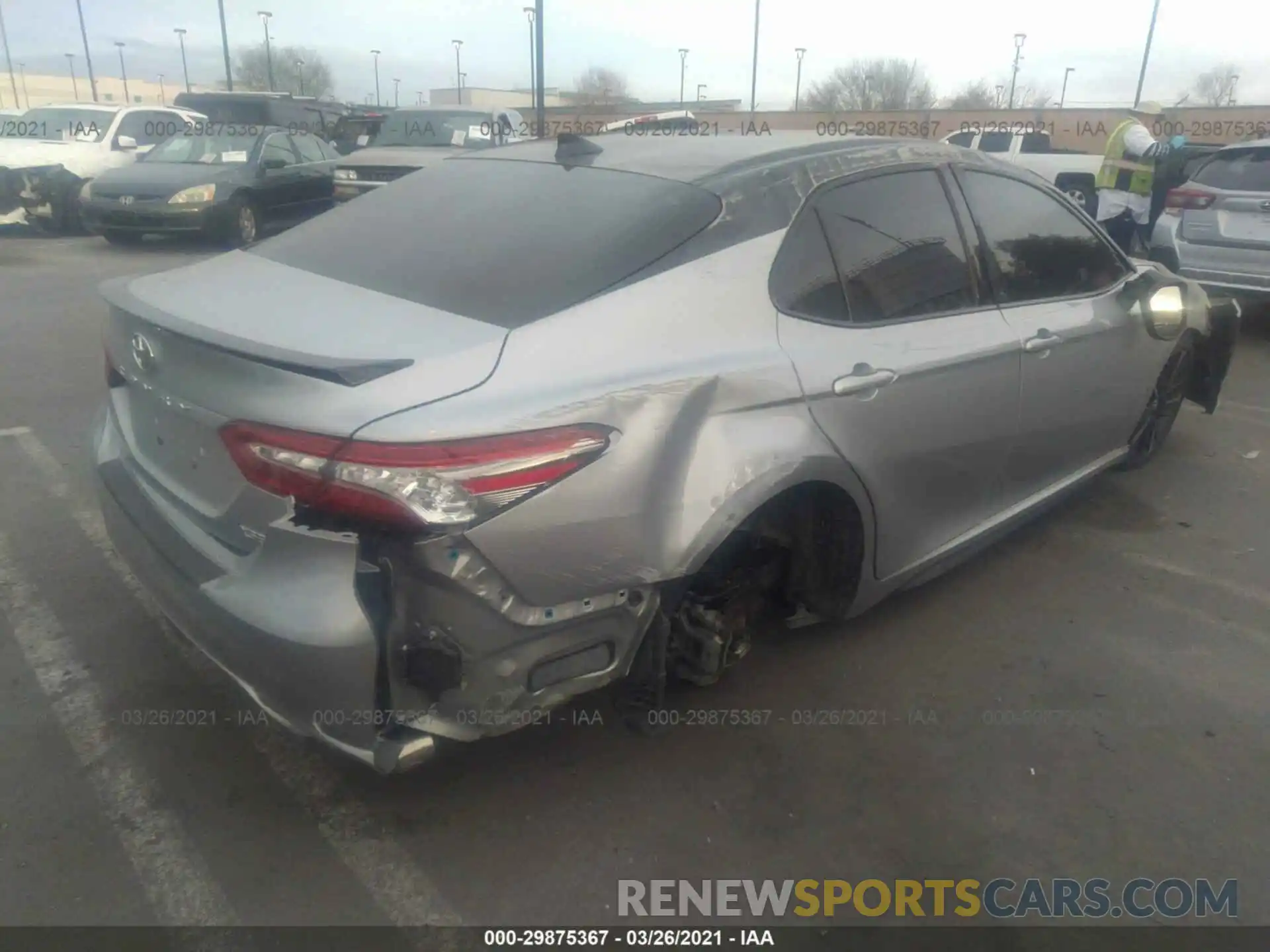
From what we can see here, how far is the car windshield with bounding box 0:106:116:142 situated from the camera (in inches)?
521

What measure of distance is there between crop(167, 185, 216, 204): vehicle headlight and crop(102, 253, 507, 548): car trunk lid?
9325 mm

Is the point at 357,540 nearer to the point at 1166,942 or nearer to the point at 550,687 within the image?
the point at 550,687

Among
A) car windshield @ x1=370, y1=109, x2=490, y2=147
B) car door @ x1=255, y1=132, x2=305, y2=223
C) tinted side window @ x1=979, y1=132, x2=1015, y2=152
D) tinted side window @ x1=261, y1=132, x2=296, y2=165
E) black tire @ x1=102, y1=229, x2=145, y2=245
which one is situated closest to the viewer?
black tire @ x1=102, y1=229, x2=145, y2=245

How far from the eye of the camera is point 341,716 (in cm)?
201

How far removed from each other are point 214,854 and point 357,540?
3.16 feet

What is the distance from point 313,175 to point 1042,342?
1146 cm

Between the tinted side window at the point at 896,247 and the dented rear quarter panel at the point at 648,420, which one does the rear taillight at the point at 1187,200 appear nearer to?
the tinted side window at the point at 896,247

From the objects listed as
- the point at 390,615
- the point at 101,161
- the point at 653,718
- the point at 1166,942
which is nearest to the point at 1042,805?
the point at 1166,942

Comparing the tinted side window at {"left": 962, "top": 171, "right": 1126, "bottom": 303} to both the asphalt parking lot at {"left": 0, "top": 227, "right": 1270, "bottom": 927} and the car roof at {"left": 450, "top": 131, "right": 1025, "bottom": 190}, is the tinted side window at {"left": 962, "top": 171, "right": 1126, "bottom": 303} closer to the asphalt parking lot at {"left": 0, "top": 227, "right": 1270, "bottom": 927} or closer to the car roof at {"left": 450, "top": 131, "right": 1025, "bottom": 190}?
the car roof at {"left": 450, "top": 131, "right": 1025, "bottom": 190}

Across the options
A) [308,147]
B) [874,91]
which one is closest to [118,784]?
[308,147]

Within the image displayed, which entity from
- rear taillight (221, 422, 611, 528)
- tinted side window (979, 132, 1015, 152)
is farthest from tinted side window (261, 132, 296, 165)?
tinted side window (979, 132, 1015, 152)

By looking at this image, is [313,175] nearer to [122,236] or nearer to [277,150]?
[277,150]

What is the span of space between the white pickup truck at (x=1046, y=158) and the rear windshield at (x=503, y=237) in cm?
1085

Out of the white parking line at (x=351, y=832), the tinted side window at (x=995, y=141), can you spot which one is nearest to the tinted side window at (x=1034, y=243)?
the white parking line at (x=351, y=832)
